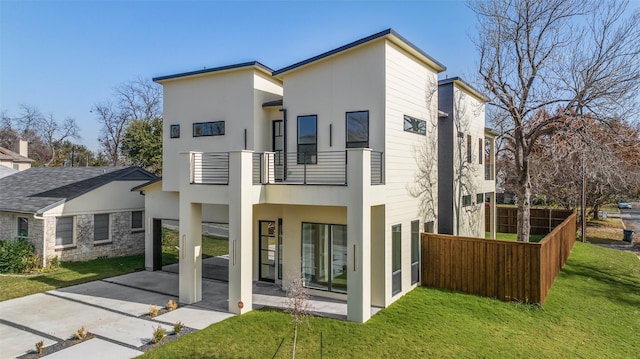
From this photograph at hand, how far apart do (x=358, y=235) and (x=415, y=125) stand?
5039mm

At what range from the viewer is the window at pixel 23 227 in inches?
678

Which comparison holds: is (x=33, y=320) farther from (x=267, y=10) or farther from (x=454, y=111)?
(x=454, y=111)

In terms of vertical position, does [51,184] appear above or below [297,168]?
below

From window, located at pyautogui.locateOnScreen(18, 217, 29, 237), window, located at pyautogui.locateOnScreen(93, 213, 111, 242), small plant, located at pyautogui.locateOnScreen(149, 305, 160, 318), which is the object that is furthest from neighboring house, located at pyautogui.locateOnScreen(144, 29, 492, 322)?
window, located at pyautogui.locateOnScreen(18, 217, 29, 237)

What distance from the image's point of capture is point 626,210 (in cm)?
5431

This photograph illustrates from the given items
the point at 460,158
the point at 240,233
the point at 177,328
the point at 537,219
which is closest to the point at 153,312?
the point at 177,328

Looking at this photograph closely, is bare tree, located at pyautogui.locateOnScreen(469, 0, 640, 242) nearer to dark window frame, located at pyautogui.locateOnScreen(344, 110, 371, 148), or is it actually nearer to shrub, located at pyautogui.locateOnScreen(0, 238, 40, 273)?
dark window frame, located at pyautogui.locateOnScreen(344, 110, 371, 148)

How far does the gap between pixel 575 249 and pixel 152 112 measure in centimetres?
3963

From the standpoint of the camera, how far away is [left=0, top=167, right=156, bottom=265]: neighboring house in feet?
53.9

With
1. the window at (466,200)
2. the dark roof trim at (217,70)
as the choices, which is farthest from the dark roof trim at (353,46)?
the window at (466,200)

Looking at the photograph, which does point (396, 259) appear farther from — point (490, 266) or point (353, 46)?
point (353, 46)

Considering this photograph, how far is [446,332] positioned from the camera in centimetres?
920

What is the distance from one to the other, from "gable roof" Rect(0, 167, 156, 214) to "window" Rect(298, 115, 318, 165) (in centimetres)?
1134

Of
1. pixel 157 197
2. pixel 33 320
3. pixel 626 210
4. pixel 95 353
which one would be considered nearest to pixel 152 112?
pixel 157 197
